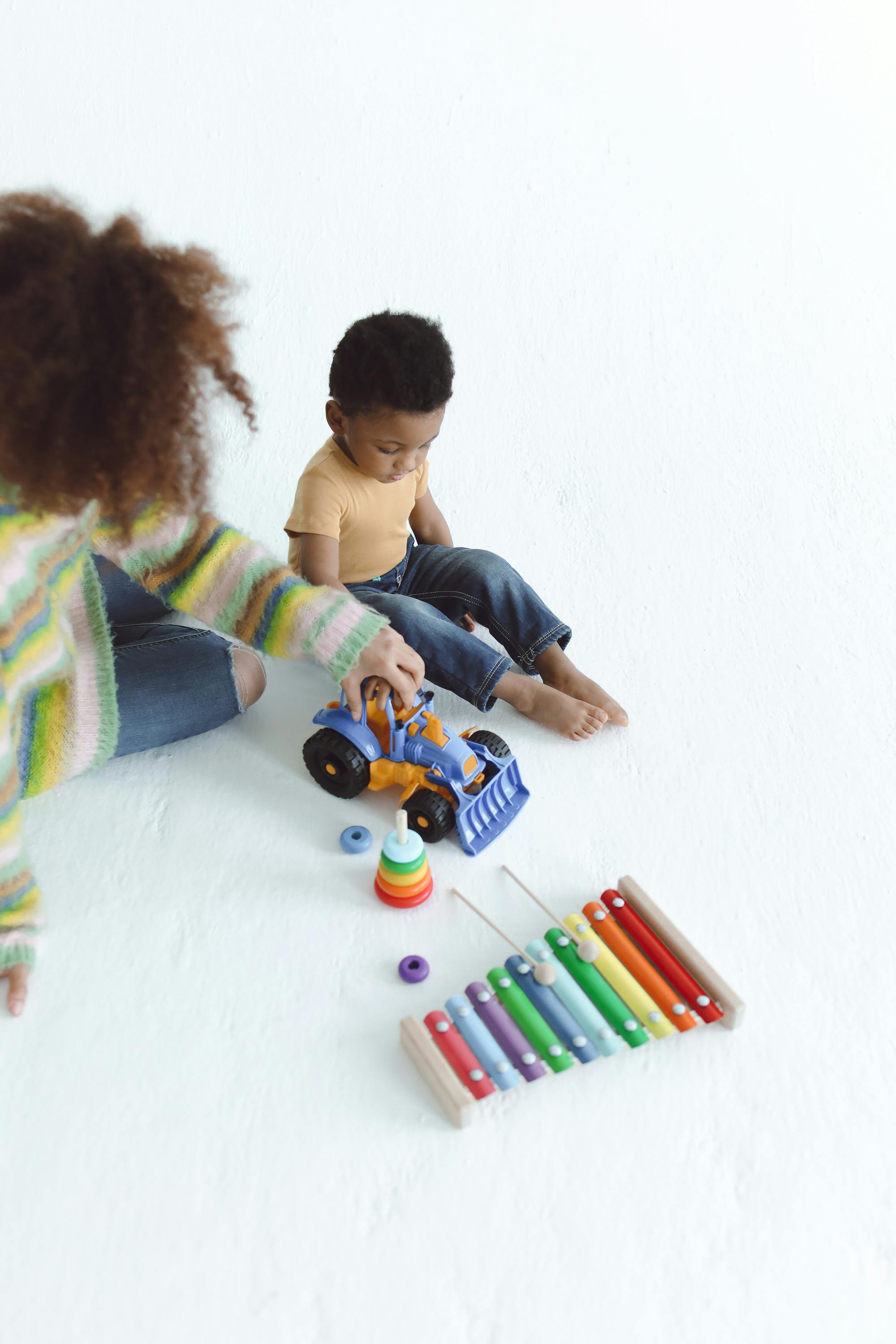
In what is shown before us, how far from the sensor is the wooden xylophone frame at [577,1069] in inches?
37.7

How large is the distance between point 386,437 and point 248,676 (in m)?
0.34

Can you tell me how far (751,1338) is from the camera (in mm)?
861

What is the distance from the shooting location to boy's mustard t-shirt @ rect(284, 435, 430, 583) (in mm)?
1265

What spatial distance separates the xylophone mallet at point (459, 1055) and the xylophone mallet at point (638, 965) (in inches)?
7.2

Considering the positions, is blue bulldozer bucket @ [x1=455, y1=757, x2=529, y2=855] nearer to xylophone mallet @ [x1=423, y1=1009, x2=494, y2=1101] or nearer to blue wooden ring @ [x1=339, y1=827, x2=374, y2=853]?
blue wooden ring @ [x1=339, y1=827, x2=374, y2=853]

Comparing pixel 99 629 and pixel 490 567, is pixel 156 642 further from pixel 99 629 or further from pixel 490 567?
pixel 490 567

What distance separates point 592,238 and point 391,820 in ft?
4.75

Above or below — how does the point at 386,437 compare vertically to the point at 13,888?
above

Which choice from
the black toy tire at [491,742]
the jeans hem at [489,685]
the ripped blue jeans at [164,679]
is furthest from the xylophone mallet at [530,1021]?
the ripped blue jeans at [164,679]

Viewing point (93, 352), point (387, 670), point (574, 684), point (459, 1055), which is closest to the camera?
point (93, 352)

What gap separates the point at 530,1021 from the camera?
3.32 feet

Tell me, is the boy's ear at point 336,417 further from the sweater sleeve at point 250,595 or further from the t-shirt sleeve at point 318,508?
the sweater sleeve at point 250,595

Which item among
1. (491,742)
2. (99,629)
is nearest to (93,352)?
(99,629)

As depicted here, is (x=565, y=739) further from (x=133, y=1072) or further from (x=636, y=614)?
(x=133, y=1072)
